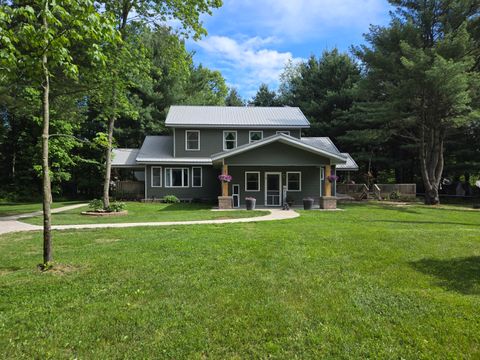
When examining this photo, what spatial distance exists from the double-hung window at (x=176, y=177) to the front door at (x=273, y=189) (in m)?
6.25

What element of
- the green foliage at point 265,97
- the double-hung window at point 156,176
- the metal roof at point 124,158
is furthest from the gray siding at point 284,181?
the green foliage at point 265,97

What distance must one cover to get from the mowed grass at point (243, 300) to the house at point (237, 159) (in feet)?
33.8

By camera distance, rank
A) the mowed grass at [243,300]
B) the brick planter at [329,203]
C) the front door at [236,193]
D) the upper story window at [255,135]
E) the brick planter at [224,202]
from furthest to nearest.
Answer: the upper story window at [255,135]
the front door at [236,193]
the brick planter at [329,203]
the brick planter at [224,202]
the mowed grass at [243,300]

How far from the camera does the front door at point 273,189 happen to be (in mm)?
20062

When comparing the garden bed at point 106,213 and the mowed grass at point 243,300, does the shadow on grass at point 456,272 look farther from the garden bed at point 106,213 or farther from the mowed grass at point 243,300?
the garden bed at point 106,213

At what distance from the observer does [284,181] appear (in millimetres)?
20234

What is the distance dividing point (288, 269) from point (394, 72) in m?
19.7

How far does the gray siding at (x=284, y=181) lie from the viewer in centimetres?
1997

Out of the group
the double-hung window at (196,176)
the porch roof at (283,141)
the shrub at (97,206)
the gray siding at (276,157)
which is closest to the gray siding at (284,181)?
the gray siding at (276,157)

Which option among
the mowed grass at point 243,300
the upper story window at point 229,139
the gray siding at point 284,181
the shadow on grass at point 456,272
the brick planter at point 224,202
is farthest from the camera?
the upper story window at point 229,139

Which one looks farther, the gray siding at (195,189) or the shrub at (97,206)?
the gray siding at (195,189)

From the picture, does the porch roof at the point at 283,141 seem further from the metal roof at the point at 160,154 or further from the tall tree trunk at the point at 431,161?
the tall tree trunk at the point at 431,161

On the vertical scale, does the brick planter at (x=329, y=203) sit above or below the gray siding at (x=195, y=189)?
below

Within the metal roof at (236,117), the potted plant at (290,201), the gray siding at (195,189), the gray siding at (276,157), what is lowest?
the potted plant at (290,201)
